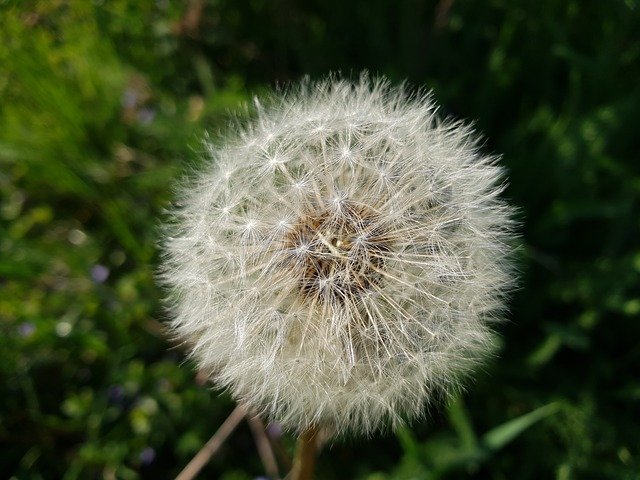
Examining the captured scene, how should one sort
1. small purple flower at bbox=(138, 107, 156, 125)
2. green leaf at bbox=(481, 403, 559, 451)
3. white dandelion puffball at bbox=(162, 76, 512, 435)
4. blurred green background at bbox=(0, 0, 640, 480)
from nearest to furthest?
white dandelion puffball at bbox=(162, 76, 512, 435) → green leaf at bbox=(481, 403, 559, 451) → blurred green background at bbox=(0, 0, 640, 480) → small purple flower at bbox=(138, 107, 156, 125)

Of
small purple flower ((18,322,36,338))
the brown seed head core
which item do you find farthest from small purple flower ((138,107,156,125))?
the brown seed head core

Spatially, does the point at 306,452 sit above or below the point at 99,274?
above

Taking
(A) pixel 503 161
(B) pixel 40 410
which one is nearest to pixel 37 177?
(B) pixel 40 410

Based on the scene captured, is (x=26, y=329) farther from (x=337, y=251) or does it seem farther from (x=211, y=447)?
(x=337, y=251)

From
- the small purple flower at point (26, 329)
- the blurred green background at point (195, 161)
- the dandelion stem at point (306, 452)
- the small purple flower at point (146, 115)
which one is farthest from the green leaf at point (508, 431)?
the small purple flower at point (146, 115)

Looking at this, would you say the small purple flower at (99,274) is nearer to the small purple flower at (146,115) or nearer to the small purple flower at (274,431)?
the small purple flower at (146,115)

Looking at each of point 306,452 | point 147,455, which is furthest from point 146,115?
point 306,452

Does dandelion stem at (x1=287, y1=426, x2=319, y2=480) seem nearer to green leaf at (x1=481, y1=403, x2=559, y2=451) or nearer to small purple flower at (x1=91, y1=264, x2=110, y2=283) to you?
green leaf at (x1=481, y1=403, x2=559, y2=451)

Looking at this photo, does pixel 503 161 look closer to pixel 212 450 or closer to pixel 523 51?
pixel 523 51
